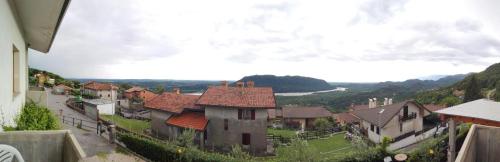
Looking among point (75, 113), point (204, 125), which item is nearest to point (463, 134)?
point (204, 125)

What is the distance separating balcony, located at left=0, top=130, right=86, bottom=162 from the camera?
4.47m

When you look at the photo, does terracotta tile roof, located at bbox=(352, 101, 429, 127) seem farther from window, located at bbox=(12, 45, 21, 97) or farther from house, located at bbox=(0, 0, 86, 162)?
house, located at bbox=(0, 0, 86, 162)

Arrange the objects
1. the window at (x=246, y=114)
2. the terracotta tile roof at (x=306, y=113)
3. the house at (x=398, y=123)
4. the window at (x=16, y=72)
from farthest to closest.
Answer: the terracotta tile roof at (x=306, y=113) → the house at (x=398, y=123) → the window at (x=246, y=114) → the window at (x=16, y=72)

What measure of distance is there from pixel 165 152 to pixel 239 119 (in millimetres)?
12404

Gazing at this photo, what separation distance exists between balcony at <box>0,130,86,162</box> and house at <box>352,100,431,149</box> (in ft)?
113

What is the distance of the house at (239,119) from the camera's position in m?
32.0

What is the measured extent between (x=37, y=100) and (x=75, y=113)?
941 inches

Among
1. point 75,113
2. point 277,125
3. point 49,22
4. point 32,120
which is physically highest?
point 49,22

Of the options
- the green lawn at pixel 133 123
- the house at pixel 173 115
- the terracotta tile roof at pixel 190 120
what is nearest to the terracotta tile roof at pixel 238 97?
the terracotta tile roof at pixel 190 120

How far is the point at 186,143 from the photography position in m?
23.0

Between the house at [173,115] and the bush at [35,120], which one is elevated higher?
the bush at [35,120]

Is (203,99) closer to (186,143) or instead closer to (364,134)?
(186,143)

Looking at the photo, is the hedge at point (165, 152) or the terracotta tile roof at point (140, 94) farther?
the terracotta tile roof at point (140, 94)

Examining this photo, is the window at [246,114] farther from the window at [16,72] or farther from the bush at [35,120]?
the bush at [35,120]
